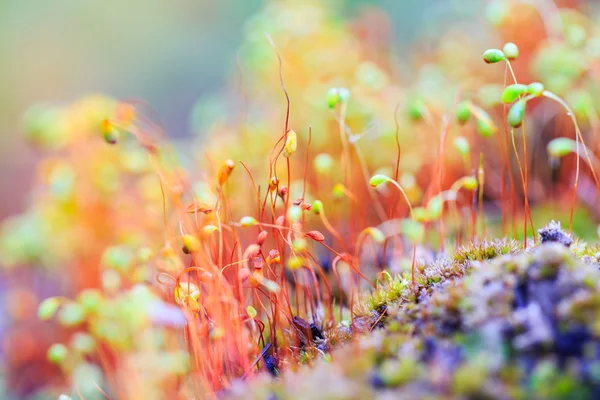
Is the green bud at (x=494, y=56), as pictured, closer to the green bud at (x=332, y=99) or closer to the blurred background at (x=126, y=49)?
the green bud at (x=332, y=99)

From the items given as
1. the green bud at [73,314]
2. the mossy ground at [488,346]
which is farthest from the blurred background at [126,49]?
the mossy ground at [488,346]

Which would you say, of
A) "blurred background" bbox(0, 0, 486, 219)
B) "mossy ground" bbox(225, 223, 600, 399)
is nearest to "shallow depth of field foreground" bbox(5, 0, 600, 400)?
"mossy ground" bbox(225, 223, 600, 399)

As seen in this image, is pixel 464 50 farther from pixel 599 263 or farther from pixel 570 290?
pixel 570 290

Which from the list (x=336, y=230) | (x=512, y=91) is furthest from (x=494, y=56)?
(x=336, y=230)

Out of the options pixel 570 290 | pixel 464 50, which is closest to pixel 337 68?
pixel 464 50

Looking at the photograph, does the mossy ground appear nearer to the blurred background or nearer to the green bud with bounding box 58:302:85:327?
the green bud with bounding box 58:302:85:327

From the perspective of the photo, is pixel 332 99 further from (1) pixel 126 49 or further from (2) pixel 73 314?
(1) pixel 126 49
